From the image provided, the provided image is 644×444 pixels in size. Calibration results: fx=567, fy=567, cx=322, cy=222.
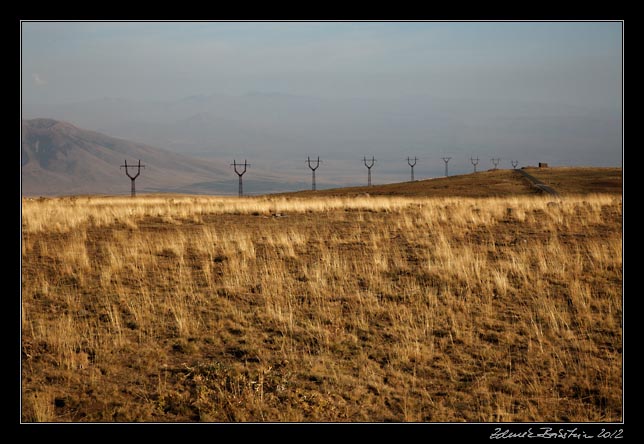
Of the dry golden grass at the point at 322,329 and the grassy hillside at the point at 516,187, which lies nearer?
the dry golden grass at the point at 322,329

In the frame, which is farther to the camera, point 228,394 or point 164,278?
point 164,278

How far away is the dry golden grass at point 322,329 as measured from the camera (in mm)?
7301

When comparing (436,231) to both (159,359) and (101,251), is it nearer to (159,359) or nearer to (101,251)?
(101,251)

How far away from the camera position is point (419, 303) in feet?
36.0

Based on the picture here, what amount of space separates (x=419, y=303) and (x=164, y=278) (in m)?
5.78

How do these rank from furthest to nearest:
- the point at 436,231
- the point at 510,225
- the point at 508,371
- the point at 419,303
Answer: the point at 510,225 < the point at 436,231 < the point at 419,303 < the point at 508,371

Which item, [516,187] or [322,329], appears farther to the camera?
[516,187]

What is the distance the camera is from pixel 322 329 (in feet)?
31.5

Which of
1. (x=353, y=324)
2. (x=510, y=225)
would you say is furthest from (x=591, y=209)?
(x=353, y=324)

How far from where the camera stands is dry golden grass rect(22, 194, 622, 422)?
7301mm

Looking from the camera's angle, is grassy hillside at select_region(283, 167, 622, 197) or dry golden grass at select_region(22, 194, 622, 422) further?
grassy hillside at select_region(283, 167, 622, 197)

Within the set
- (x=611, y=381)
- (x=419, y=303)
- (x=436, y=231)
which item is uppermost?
(x=436, y=231)

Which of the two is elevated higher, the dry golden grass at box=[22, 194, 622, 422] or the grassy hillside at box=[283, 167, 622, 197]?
the grassy hillside at box=[283, 167, 622, 197]

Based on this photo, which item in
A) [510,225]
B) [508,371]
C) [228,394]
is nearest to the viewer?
[228,394]
